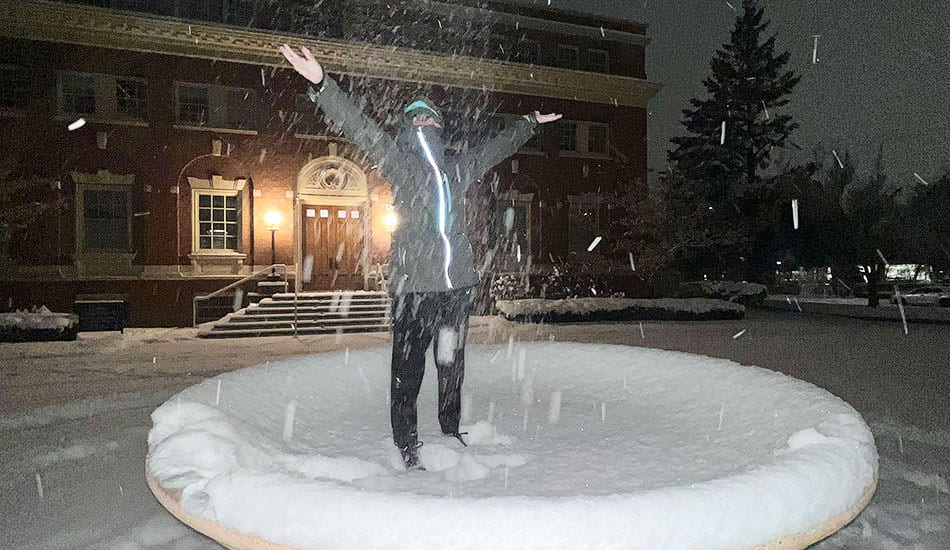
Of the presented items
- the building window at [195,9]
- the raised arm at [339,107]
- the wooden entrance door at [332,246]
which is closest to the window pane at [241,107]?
the building window at [195,9]

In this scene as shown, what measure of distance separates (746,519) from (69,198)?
18.4 m

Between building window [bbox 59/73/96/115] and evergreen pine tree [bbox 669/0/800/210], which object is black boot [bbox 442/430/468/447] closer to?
building window [bbox 59/73/96/115]

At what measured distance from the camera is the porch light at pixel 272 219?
56.8 ft

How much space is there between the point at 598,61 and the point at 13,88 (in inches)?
729

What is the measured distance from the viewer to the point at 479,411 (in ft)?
15.0

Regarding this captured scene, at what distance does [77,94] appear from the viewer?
16.2 meters

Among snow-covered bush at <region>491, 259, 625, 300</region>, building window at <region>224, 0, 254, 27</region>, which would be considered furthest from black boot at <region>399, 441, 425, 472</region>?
building window at <region>224, 0, 254, 27</region>

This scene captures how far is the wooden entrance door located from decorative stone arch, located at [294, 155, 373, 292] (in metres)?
0.15

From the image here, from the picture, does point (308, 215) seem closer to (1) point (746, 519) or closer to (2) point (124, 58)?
(2) point (124, 58)

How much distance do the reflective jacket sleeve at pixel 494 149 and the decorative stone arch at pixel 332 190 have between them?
14.7 metres

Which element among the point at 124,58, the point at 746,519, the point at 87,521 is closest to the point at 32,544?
the point at 87,521

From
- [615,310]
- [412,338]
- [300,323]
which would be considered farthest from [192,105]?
[412,338]

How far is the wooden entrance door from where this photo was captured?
18.2m

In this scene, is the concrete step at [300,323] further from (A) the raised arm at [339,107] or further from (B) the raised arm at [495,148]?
(A) the raised arm at [339,107]
